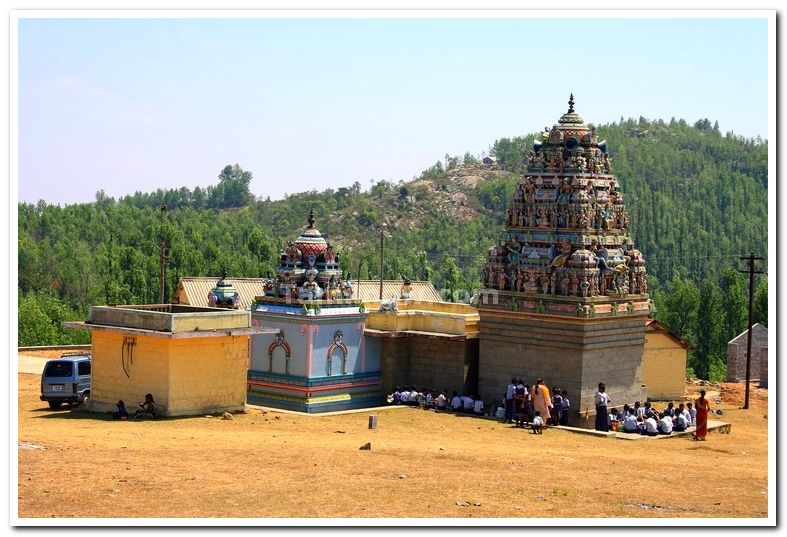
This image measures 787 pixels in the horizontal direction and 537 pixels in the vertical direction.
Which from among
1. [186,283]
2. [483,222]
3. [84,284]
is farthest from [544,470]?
[483,222]

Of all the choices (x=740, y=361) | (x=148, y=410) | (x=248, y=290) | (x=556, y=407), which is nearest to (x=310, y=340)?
(x=148, y=410)

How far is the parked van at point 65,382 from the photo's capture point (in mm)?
32438

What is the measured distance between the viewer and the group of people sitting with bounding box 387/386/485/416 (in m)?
34.6

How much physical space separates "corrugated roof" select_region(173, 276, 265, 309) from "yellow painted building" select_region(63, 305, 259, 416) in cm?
1265

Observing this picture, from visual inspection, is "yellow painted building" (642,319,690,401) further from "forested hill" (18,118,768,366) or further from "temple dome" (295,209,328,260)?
"forested hill" (18,118,768,366)

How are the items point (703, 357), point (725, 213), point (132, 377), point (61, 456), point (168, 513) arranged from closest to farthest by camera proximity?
point (168, 513), point (61, 456), point (132, 377), point (703, 357), point (725, 213)

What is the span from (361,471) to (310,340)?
11222 mm

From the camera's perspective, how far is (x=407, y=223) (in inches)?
5207

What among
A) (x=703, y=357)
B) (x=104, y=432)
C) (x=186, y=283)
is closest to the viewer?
(x=104, y=432)

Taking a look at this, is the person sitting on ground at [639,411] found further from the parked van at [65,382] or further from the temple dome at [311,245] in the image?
the parked van at [65,382]

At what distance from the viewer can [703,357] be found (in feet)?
209

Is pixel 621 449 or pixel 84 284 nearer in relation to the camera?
pixel 621 449

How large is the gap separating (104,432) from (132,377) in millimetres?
3471

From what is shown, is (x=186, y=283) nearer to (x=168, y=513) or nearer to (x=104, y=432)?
(x=104, y=432)
